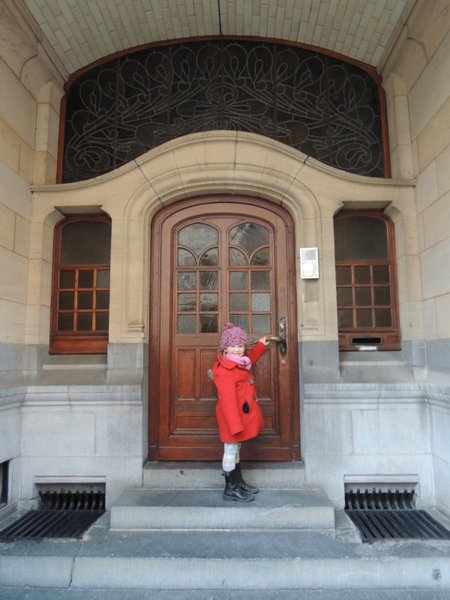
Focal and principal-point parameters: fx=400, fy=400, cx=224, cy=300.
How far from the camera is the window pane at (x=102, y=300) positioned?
14.2ft

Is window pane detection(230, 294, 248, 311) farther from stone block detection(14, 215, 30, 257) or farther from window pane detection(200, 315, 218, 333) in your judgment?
stone block detection(14, 215, 30, 257)

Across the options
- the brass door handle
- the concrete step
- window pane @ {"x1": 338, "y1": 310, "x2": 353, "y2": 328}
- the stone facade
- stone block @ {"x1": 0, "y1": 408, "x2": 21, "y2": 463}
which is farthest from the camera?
window pane @ {"x1": 338, "y1": 310, "x2": 353, "y2": 328}

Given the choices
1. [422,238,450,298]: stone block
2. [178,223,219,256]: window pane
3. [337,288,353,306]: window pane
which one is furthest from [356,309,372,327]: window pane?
[178,223,219,256]: window pane

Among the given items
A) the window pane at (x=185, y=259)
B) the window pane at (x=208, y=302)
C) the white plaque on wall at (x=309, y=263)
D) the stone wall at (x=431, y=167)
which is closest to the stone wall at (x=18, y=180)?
the window pane at (x=185, y=259)

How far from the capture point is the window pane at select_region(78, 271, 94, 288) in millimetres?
4383

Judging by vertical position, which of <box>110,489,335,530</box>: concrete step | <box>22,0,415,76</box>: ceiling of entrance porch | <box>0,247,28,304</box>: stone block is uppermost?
<box>22,0,415,76</box>: ceiling of entrance porch

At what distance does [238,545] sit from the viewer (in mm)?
3016

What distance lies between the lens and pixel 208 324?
423 cm

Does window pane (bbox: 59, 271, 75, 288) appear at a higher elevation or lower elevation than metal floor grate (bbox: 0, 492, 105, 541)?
higher

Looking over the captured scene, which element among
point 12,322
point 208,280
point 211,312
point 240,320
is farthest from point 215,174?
point 12,322

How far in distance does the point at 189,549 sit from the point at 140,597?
0.44 meters

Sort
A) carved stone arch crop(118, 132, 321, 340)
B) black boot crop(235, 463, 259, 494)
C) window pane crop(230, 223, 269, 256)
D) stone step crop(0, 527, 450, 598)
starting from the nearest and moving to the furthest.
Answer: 1. stone step crop(0, 527, 450, 598)
2. black boot crop(235, 463, 259, 494)
3. carved stone arch crop(118, 132, 321, 340)
4. window pane crop(230, 223, 269, 256)

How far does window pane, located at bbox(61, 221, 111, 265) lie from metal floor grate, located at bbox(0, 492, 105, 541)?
240cm

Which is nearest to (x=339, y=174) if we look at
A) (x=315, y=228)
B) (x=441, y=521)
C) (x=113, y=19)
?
(x=315, y=228)
